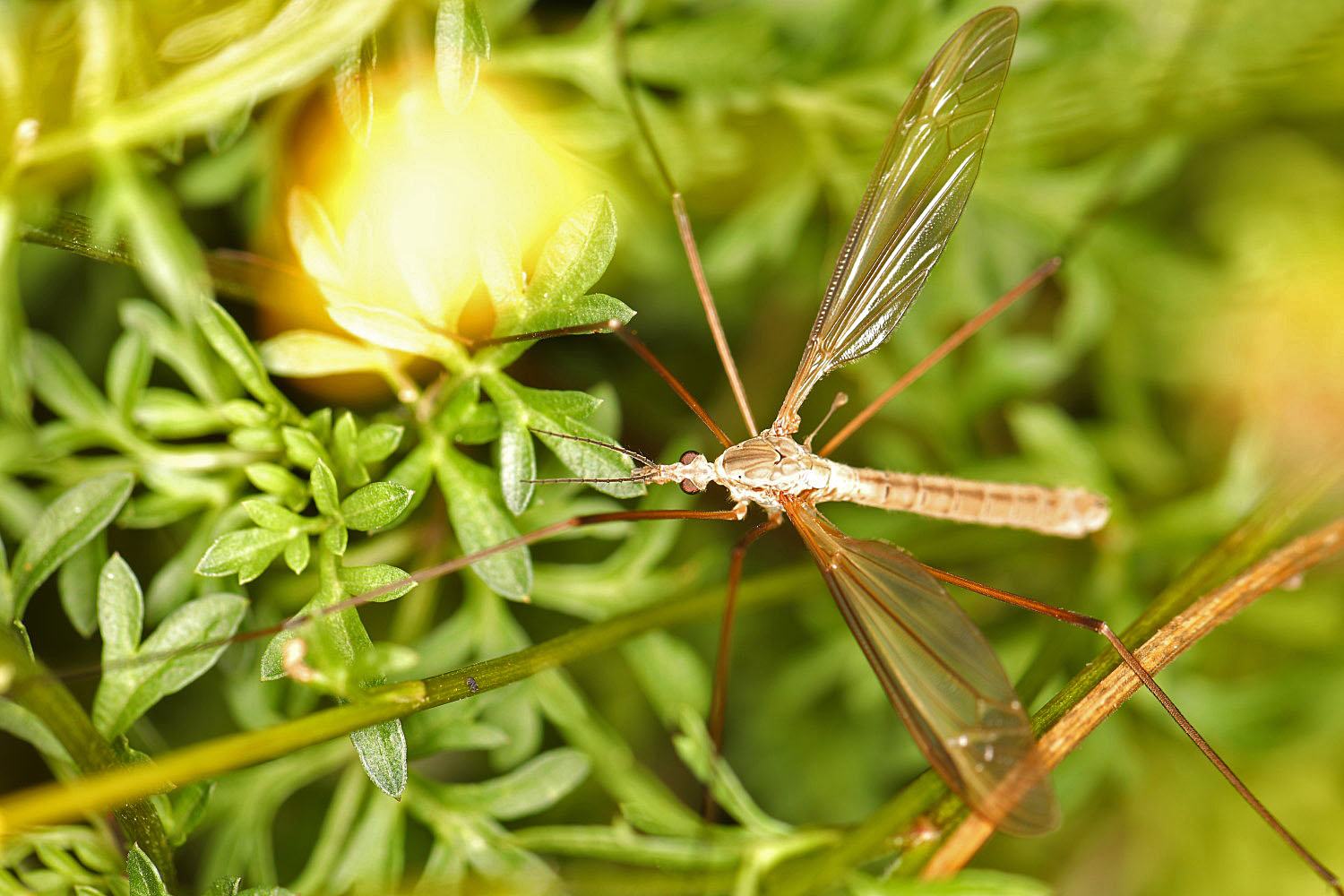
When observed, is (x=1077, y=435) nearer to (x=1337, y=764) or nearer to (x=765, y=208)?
(x=765, y=208)

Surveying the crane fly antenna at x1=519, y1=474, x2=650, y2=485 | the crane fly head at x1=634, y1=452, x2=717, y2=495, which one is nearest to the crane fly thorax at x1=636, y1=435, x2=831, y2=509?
the crane fly head at x1=634, y1=452, x2=717, y2=495

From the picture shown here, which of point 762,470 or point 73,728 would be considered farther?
point 762,470

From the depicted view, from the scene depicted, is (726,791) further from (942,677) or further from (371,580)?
(371,580)

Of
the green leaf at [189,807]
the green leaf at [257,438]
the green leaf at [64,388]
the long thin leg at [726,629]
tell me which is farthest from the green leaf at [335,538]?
the long thin leg at [726,629]

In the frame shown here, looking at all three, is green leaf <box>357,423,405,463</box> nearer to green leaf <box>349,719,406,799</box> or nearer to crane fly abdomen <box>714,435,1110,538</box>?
green leaf <box>349,719,406,799</box>

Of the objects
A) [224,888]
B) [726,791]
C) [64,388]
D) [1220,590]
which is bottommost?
[1220,590]

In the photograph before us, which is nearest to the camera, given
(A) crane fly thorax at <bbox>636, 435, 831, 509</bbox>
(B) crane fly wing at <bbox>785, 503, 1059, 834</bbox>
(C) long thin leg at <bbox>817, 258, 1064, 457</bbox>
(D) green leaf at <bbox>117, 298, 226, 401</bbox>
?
(B) crane fly wing at <bbox>785, 503, 1059, 834</bbox>

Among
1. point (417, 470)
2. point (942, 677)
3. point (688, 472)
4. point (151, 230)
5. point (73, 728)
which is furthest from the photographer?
point (688, 472)

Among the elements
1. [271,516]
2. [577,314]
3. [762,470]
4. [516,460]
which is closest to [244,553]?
[271,516]
